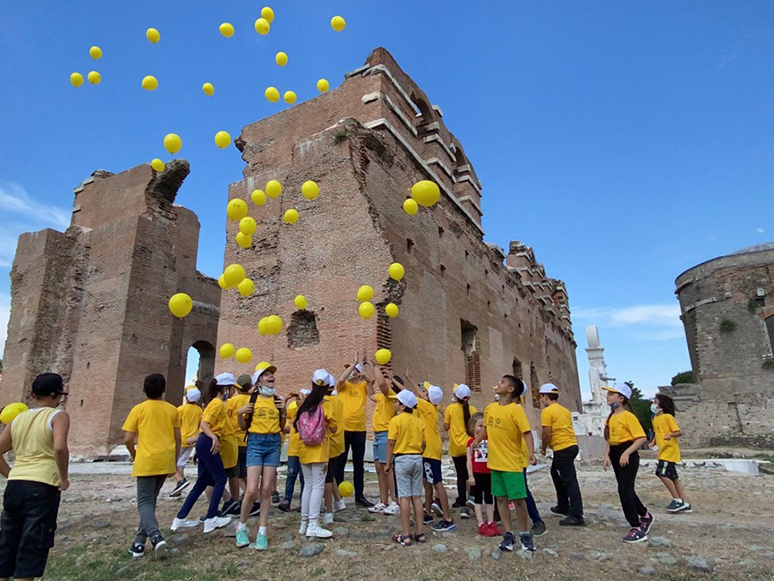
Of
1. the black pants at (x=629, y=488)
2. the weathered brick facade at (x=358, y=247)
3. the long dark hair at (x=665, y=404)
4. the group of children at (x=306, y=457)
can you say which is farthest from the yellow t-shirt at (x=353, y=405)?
the weathered brick facade at (x=358, y=247)

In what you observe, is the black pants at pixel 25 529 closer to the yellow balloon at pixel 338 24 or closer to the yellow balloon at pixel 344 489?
the yellow balloon at pixel 344 489

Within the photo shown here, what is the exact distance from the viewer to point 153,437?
422 centimetres

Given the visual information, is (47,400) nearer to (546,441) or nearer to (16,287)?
(546,441)

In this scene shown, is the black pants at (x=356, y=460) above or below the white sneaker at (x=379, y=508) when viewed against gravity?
above

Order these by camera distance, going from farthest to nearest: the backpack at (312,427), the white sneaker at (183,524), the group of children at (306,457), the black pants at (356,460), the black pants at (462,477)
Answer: the black pants at (356,460), the black pants at (462,477), the white sneaker at (183,524), the backpack at (312,427), the group of children at (306,457)

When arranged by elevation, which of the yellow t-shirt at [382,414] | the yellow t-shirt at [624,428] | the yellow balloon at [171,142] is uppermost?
the yellow balloon at [171,142]

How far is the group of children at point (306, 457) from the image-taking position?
3.24m

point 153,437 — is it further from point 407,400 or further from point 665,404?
point 665,404

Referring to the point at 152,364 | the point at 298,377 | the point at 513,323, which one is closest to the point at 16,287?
the point at 152,364

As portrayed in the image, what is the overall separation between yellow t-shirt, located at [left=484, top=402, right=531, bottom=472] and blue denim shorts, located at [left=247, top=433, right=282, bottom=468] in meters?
1.97

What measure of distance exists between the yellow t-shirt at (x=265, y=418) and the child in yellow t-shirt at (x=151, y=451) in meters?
0.70

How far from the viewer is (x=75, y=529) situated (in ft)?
16.5

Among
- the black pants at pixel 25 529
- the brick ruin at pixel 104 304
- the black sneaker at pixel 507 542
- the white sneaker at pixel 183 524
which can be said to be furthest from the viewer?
the brick ruin at pixel 104 304

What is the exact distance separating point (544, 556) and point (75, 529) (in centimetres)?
451
